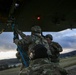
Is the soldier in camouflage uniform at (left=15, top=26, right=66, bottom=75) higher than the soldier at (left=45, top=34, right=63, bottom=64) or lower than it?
higher

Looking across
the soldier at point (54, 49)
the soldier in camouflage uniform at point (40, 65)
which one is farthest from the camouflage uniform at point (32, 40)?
the soldier in camouflage uniform at point (40, 65)

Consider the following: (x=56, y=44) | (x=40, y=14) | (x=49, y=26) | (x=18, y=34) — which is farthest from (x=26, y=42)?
(x=49, y=26)

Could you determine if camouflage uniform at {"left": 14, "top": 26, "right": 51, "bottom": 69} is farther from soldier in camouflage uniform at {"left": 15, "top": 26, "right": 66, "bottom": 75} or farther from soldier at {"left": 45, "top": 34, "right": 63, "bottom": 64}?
soldier in camouflage uniform at {"left": 15, "top": 26, "right": 66, "bottom": 75}

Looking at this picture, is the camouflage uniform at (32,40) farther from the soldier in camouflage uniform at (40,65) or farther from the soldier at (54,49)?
the soldier in camouflage uniform at (40,65)

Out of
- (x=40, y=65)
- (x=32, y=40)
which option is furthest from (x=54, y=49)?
(x=40, y=65)

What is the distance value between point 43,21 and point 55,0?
3.56m

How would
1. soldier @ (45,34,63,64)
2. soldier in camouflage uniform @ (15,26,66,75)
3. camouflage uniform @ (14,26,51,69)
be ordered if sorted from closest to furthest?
soldier in camouflage uniform @ (15,26,66,75) → camouflage uniform @ (14,26,51,69) → soldier @ (45,34,63,64)

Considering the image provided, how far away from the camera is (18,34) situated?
8.94m

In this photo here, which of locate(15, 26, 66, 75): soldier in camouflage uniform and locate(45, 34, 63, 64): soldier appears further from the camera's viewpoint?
locate(45, 34, 63, 64): soldier

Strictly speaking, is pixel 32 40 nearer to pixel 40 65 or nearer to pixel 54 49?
pixel 54 49

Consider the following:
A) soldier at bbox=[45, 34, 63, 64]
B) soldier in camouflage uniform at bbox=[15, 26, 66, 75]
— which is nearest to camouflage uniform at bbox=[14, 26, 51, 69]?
soldier at bbox=[45, 34, 63, 64]

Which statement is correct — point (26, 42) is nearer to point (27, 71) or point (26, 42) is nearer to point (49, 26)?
point (27, 71)

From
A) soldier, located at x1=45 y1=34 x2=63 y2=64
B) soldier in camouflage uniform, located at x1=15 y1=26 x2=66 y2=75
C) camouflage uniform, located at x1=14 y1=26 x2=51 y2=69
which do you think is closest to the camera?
soldier in camouflage uniform, located at x1=15 y1=26 x2=66 y2=75

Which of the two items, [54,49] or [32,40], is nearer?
[32,40]
